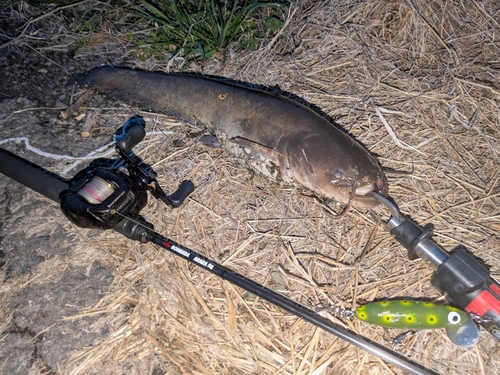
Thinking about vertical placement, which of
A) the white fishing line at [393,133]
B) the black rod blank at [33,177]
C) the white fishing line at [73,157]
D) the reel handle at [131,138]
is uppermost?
the white fishing line at [393,133]

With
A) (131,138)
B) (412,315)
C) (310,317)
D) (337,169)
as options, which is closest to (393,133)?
(337,169)

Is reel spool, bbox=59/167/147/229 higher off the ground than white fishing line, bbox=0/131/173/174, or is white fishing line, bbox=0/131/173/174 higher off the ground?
reel spool, bbox=59/167/147/229

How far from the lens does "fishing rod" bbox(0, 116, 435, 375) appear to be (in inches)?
63.5

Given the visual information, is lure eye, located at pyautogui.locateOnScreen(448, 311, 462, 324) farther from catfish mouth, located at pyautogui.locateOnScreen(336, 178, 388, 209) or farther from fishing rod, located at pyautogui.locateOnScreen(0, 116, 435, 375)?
catfish mouth, located at pyautogui.locateOnScreen(336, 178, 388, 209)

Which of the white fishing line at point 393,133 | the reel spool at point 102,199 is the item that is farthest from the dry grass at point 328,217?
the reel spool at point 102,199

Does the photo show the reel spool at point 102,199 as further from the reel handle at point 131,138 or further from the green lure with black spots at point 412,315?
the green lure with black spots at point 412,315

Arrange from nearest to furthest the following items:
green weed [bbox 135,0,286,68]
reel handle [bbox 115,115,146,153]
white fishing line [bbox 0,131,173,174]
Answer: reel handle [bbox 115,115,146,153] → white fishing line [bbox 0,131,173,174] → green weed [bbox 135,0,286,68]

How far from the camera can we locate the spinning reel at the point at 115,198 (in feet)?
5.83

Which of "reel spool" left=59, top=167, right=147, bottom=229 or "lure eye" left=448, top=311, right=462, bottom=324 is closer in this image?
"lure eye" left=448, top=311, right=462, bottom=324

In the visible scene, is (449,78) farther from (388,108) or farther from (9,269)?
(9,269)

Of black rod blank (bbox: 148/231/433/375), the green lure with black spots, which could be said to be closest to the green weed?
black rod blank (bbox: 148/231/433/375)

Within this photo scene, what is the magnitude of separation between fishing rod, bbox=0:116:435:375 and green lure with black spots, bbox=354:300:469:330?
0.36 feet

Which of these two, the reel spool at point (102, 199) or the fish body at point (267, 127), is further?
the fish body at point (267, 127)

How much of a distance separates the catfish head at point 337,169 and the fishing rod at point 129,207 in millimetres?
605
